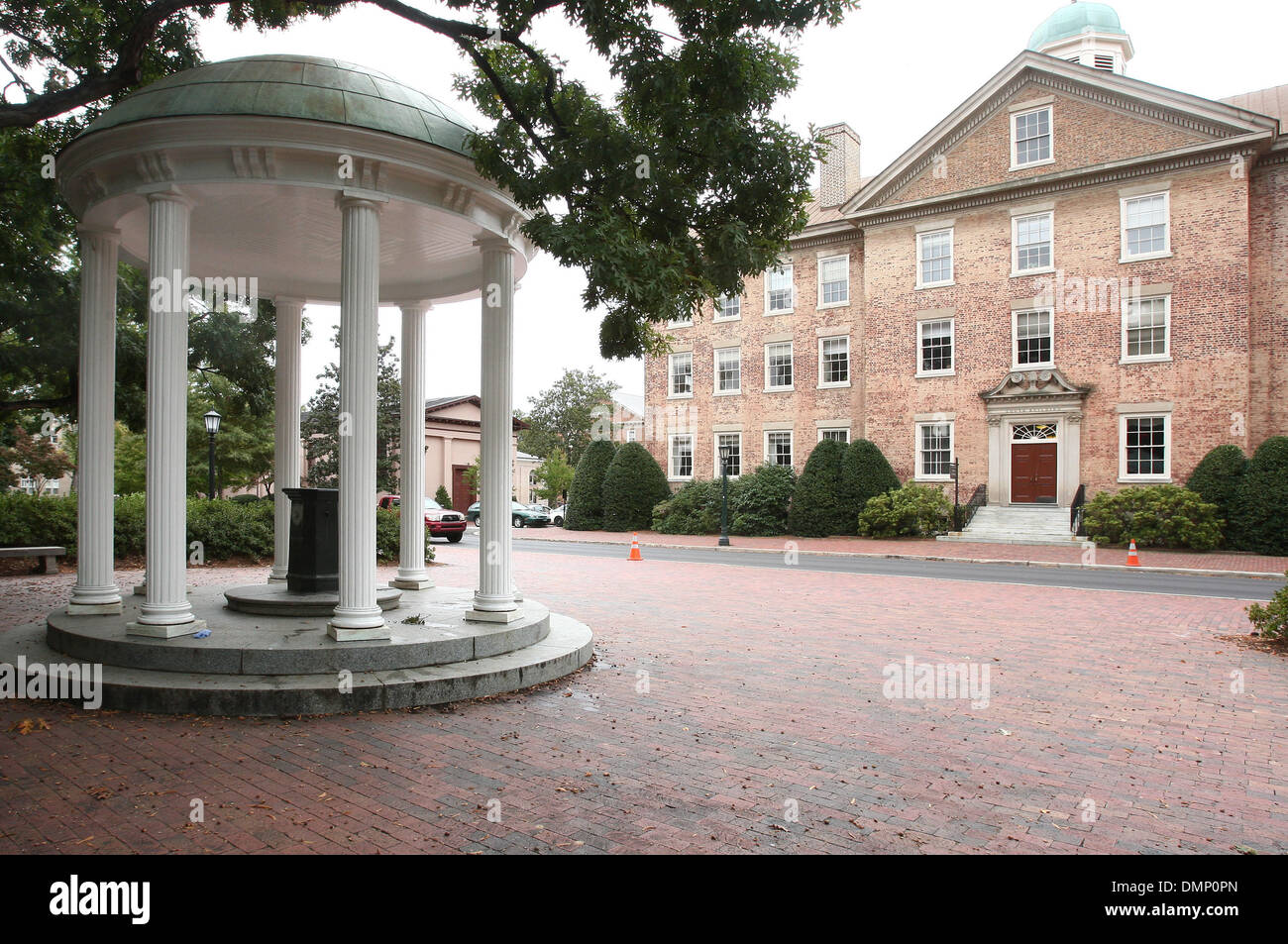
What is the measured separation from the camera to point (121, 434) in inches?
1844

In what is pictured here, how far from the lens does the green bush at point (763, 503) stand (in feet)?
100

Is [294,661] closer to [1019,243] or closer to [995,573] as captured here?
[995,573]

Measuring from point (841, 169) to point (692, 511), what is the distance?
1743cm

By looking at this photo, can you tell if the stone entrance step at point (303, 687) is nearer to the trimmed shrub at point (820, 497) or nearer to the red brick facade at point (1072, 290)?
the trimmed shrub at point (820, 497)

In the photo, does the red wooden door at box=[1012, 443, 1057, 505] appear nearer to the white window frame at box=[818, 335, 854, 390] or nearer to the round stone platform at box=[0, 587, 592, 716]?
the white window frame at box=[818, 335, 854, 390]

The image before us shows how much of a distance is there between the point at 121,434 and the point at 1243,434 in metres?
55.1

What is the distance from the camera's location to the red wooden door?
88.9 feet

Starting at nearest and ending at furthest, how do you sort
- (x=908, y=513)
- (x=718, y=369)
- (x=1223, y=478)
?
(x=1223, y=478), (x=908, y=513), (x=718, y=369)

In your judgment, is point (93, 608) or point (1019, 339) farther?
point (1019, 339)

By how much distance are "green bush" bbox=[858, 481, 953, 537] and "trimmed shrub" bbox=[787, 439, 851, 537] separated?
1451 mm

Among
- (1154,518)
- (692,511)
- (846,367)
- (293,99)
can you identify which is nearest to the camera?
(293,99)

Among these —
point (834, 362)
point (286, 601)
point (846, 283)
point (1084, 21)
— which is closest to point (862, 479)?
point (834, 362)

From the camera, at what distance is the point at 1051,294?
27.2 m

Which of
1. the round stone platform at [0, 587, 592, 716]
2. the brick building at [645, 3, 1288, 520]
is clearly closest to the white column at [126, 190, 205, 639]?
the round stone platform at [0, 587, 592, 716]
